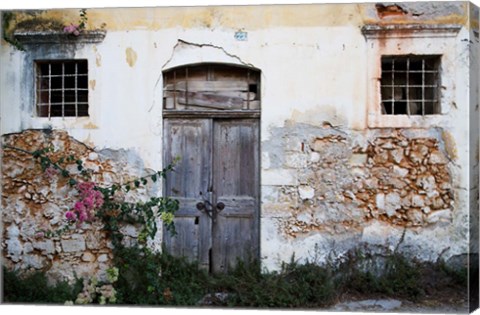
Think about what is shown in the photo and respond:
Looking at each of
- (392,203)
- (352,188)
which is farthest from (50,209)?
(392,203)

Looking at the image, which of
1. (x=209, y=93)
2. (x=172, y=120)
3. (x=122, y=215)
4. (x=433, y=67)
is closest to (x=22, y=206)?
(x=122, y=215)

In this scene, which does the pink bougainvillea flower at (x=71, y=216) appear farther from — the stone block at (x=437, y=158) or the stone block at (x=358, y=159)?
the stone block at (x=437, y=158)

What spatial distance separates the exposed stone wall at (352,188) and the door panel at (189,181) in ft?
1.73

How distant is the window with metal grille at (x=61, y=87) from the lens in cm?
590

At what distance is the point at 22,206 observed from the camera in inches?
230

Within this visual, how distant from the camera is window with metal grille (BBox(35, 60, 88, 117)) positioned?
5.90 meters

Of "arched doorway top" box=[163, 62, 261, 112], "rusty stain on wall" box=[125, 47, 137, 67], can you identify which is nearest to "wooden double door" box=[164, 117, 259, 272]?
"arched doorway top" box=[163, 62, 261, 112]

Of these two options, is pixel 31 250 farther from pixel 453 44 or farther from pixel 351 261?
pixel 453 44

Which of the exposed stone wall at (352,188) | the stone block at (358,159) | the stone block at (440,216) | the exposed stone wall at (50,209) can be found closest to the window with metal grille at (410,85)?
the exposed stone wall at (352,188)

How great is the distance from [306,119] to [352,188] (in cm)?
70

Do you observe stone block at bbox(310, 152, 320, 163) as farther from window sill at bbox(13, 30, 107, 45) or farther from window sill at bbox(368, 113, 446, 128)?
window sill at bbox(13, 30, 107, 45)

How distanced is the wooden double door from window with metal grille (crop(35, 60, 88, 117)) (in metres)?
0.80

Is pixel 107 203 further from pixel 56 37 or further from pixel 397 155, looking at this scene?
pixel 397 155

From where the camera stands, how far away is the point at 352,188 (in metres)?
5.62
